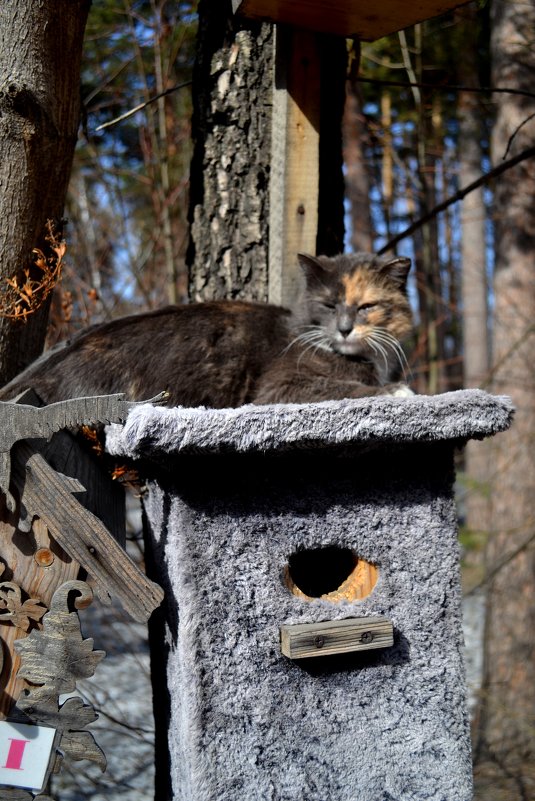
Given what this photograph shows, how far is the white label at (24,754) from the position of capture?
4.37 ft

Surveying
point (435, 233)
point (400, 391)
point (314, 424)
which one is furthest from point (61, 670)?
point (435, 233)

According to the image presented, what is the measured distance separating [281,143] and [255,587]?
4.00 feet

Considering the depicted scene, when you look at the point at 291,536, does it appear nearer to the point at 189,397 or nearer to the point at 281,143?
the point at 189,397

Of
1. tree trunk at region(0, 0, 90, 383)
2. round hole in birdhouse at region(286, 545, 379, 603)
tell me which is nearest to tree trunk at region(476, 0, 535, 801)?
round hole in birdhouse at region(286, 545, 379, 603)

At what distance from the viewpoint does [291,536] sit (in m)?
1.49

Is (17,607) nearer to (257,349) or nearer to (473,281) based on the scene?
(257,349)

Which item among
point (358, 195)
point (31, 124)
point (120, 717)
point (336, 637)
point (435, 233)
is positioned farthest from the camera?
point (358, 195)

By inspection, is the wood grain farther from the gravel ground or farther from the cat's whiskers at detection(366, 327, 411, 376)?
the gravel ground

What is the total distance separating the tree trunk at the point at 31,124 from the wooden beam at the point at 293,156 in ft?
1.80

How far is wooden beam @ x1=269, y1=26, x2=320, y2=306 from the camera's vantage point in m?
2.04

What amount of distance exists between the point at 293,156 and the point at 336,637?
1269mm

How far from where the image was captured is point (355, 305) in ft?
6.40

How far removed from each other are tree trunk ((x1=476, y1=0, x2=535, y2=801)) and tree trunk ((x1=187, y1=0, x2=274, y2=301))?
2103mm

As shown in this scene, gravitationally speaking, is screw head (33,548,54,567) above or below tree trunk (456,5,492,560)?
below
